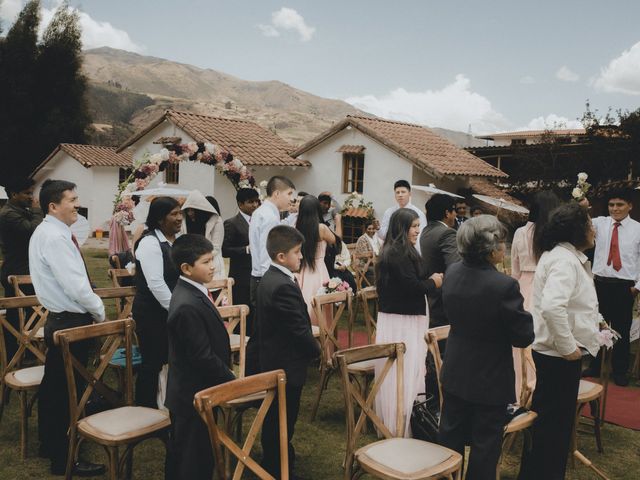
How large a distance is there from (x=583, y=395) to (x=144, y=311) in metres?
3.26

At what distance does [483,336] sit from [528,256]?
8.04 ft

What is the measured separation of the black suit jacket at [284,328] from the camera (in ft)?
11.6

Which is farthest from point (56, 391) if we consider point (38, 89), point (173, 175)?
point (38, 89)

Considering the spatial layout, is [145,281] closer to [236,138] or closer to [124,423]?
[124,423]

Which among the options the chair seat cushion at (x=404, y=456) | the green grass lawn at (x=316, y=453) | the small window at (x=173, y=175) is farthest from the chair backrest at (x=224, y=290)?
the small window at (x=173, y=175)

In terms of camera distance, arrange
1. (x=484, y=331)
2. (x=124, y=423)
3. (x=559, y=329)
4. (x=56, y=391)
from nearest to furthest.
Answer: (x=484, y=331) < (x=559, y=329) < (x=124, y=423) < (x=56, y=391)

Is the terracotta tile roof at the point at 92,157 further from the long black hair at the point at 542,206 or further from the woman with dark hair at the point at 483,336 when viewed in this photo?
the woman with dark hair at the point at 483,336

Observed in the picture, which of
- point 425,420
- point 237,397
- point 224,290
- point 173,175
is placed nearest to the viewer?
point 237,397

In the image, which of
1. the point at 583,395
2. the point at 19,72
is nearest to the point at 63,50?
the point at 19,72

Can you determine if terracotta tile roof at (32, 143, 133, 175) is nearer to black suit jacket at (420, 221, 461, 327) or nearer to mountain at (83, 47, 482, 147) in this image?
mountain at (83, 47, 482, 147)

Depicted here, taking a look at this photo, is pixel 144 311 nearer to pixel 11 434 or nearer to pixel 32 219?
pixel 11 434

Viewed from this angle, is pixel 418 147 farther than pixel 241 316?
Yes

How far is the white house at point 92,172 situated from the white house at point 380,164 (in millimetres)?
12337

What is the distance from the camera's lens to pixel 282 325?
3.59 metres
